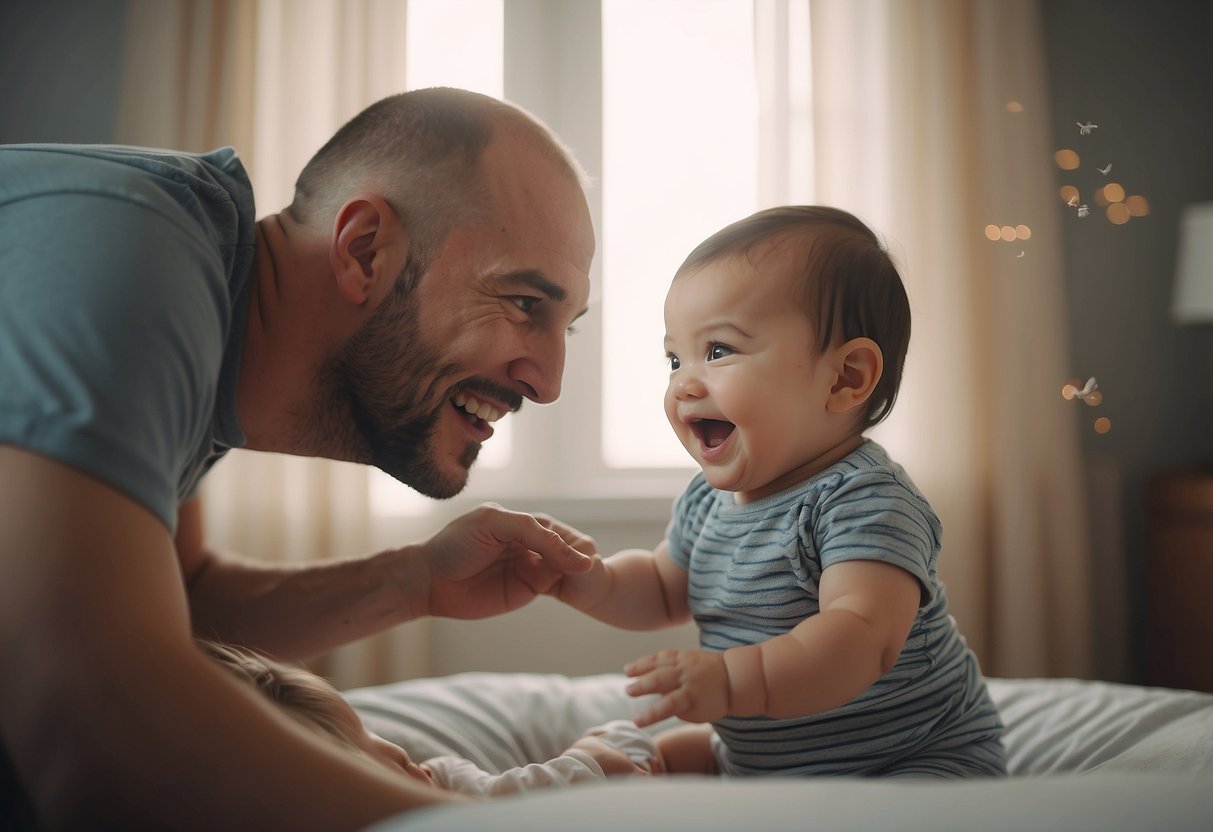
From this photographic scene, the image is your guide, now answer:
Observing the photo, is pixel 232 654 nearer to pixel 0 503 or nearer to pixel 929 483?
pixel 0 503

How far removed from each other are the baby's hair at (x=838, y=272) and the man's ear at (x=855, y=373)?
0.06 feet

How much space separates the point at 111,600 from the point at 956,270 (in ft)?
6.81

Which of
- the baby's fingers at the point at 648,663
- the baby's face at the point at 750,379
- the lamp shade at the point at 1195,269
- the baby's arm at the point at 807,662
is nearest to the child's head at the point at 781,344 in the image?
the baby's face at the point at 750,379

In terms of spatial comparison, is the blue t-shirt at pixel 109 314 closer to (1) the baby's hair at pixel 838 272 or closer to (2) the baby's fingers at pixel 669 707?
(2) the baby's fingers at pixel 669 707

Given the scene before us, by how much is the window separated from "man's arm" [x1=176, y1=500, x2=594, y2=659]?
106 centimetres

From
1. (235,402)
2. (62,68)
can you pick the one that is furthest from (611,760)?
(62,68)

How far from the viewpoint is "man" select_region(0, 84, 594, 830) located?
0.55 metres

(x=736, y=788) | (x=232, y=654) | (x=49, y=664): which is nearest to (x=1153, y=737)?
(x=736, y=788)

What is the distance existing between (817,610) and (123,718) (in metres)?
0.69

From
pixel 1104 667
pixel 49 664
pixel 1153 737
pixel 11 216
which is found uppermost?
pixel 11 216

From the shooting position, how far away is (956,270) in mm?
2225

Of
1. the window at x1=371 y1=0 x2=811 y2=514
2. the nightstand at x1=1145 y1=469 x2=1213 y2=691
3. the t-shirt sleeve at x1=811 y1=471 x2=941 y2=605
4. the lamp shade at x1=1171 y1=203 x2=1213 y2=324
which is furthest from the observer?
the window at x1=371 y1=0 x2=811 y2=514

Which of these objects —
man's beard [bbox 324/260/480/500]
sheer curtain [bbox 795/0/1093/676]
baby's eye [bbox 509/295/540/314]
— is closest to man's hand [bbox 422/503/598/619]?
man's beard [bbox 324/260/480/500]

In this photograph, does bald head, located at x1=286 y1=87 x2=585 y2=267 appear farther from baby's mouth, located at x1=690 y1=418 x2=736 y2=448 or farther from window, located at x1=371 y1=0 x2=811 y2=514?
window, located at x1=371 y1=0 x2=811 y2=514
